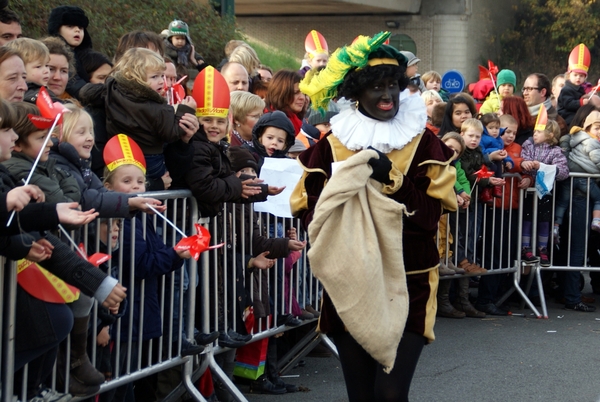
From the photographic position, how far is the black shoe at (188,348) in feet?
18.0

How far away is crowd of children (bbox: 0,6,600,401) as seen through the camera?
410cm

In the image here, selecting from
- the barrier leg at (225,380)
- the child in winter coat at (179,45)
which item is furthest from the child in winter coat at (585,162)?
the barrier leg at (225,380)

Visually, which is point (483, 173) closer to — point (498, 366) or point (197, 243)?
point (498, 366)

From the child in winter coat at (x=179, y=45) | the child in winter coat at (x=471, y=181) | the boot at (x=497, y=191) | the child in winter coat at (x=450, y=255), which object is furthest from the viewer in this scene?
the child in winter coat at (x=179, y=45)

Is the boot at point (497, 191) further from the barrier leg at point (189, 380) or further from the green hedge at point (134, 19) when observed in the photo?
the green hedge at point (134, 19)

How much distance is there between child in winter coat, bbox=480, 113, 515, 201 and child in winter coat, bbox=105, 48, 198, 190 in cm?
438

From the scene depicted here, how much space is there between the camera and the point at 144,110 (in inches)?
212

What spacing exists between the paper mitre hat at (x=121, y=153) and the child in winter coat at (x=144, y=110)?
1.17 feet

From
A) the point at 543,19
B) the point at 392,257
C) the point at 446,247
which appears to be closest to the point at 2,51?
the point at 392,257

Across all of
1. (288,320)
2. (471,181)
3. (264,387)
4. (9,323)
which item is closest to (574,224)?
(471,181)

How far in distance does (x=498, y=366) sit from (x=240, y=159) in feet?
8.63

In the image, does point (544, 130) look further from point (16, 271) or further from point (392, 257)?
point (16, 271)

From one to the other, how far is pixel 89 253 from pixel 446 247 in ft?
15.8

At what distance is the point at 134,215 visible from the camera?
484 cm
